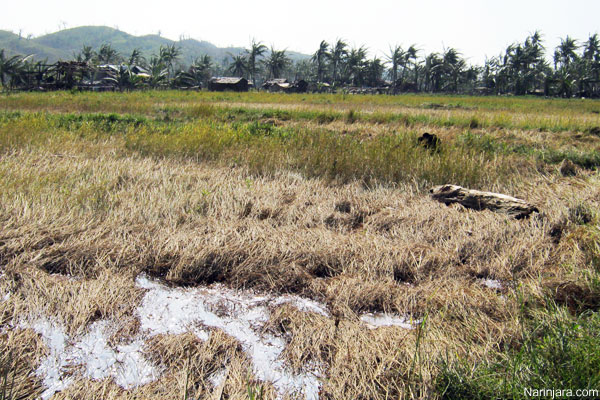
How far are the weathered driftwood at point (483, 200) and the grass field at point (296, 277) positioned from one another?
179mm

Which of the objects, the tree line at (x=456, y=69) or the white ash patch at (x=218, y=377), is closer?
the white ash patch at (x=218, y=377)

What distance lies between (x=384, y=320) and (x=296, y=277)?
2.48ft

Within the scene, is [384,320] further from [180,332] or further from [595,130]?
[595,130]

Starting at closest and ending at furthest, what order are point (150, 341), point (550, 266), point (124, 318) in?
point (150, 341) → point (124, 318) → point (550, 266)

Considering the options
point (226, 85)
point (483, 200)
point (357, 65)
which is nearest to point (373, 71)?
point (357, 65)

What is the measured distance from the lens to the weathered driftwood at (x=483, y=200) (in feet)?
13.2

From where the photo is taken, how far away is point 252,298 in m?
2.74

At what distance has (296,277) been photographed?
292cm

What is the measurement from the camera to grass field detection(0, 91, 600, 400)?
1.90 meters

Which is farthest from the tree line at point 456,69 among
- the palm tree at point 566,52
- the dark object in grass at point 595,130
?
the dark object in grass at point 595,130

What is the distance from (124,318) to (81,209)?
1.87 metres

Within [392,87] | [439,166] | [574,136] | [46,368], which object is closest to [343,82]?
[392,87]

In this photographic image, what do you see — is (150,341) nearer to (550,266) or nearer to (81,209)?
(81,209)

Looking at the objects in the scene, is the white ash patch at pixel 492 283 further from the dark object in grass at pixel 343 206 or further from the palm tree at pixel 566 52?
the palm tree at pixel 566 52
